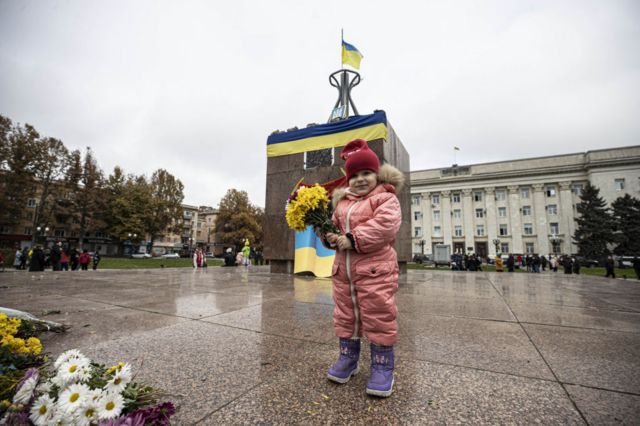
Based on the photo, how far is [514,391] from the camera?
191 centimetres

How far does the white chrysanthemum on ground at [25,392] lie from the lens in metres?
1.29

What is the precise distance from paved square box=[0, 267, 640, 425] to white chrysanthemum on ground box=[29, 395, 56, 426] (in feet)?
1.89

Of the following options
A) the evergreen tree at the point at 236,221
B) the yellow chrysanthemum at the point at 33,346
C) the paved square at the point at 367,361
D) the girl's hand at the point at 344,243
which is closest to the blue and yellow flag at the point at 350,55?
the paved square at the point at 367,361

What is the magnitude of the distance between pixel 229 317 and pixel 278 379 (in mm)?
2094

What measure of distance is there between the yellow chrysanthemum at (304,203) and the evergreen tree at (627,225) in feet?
181

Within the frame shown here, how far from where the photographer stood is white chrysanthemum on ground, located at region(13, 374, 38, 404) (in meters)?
1.29

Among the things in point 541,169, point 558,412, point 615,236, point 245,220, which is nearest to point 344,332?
point 558,412

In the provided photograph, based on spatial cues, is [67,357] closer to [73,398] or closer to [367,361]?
[73,398]

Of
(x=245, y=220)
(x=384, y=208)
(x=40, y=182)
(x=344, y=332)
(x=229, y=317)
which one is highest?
(x=40, y=182)

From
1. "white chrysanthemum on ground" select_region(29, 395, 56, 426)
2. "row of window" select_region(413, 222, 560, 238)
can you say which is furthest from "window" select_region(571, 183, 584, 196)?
"white chrysanthemum on ground" select_region(29, 395, 56, 426)

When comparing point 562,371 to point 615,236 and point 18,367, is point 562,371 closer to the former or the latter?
point 18,367

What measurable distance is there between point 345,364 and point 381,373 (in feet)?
0.87

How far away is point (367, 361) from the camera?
8.25 feet

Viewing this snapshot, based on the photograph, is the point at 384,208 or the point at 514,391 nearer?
the point at 514,391
